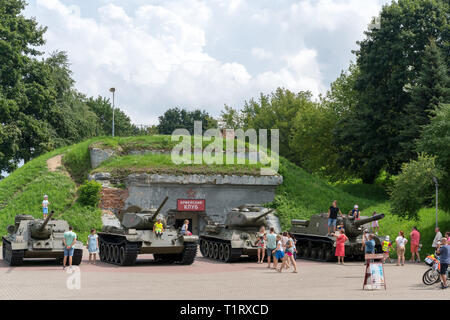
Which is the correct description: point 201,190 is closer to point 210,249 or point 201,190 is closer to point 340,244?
point 210,249

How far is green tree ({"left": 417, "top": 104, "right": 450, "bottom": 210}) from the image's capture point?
2814 centimetres

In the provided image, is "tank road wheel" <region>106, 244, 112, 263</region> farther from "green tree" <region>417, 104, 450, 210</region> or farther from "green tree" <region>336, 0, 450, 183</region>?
"green tree" <region>336, 0, 450, 183</region>

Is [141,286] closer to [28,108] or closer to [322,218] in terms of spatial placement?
[322,218]

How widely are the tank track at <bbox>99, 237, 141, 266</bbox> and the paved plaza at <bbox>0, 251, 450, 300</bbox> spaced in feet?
1.42

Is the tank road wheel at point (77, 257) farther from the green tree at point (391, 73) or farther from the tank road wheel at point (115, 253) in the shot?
the green tree at point (391, 73)

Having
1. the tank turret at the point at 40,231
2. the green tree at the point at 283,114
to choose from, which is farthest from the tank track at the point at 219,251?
the green tree at the point at 283,114

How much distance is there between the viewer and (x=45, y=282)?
1730 cm

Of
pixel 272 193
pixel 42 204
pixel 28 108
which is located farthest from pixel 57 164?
pixel 272 193

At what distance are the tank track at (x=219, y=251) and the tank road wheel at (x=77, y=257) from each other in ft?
21.7

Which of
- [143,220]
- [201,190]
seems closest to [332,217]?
[143,220]

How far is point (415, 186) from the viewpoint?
2773 cm

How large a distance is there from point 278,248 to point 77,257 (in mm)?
7657

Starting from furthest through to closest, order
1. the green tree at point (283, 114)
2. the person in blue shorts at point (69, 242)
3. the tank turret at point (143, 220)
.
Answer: the green tree at point (283, 114) → the tank turret at point (143, 220) → the person in blue shorts at point (69, 242)

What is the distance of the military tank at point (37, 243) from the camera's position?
22391 mm
